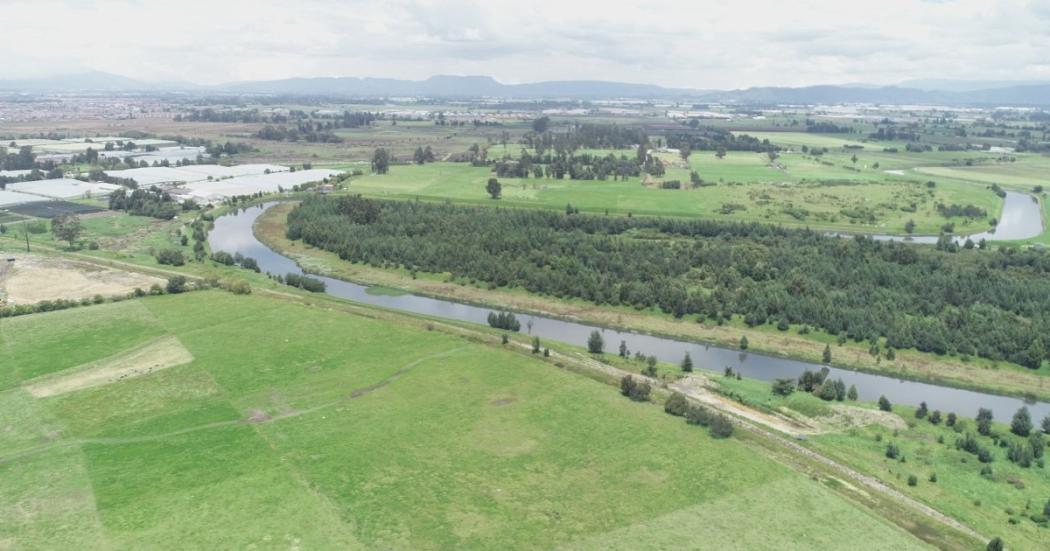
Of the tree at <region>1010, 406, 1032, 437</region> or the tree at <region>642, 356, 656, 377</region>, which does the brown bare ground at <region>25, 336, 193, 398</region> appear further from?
the tree at <region>1010, 406, 1032, 437</region>

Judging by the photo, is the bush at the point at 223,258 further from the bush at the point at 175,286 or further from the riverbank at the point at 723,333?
the bush at the point at 175,286

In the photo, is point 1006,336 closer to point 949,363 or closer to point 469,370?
point 949,363

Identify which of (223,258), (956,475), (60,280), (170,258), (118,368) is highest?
(170,258)

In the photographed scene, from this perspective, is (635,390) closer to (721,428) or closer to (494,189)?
(721,428)

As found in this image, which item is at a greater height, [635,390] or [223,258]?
[223,258]

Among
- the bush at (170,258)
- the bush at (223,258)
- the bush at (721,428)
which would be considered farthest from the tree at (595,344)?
the bush at (170,258)

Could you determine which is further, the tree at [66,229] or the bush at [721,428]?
the tree at [66,229]

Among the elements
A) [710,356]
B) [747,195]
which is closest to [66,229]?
[710,356]
